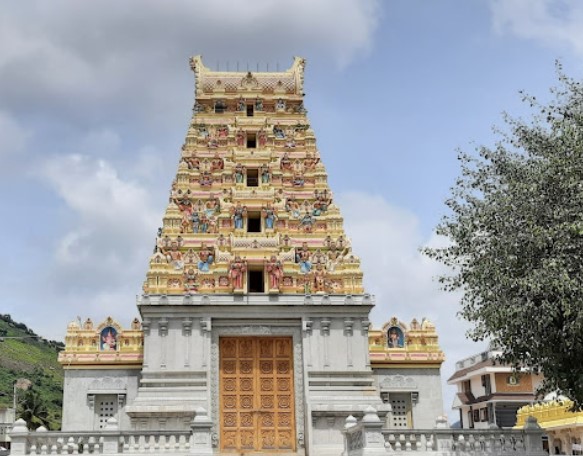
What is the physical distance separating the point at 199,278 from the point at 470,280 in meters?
12.5

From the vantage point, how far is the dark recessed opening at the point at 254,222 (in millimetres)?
31656

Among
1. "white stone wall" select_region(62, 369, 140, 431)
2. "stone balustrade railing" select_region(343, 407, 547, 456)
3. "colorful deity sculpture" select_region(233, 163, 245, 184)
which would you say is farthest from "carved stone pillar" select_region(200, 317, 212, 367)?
"stone balustrade railing" select_region(343, 407, 547, 456)

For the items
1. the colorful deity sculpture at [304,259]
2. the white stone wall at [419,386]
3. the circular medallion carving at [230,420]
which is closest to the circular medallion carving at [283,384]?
the circular medallion carving at [230,420]

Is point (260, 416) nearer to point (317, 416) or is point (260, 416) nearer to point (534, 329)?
point (317, 416)

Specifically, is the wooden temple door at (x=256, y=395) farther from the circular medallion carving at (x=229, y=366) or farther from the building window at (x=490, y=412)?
the building window at (x=490, y=412)

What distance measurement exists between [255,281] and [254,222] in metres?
2.80

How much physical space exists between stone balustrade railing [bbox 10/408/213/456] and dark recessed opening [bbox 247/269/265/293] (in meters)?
9.92

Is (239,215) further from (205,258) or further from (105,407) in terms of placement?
(105,407)

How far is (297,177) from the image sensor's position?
110 feet

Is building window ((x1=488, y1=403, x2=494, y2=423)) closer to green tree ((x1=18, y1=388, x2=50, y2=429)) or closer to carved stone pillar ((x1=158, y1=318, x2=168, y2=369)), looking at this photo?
green tree ((x1=18, y1=388, x2=50, y2=429))

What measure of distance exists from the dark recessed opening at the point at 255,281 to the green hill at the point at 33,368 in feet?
169

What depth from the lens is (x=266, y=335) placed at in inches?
1114

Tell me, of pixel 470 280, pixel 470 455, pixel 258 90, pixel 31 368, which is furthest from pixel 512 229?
pixel 31 368

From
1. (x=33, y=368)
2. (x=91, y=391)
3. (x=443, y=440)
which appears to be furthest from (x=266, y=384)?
(x=33, y=368)
